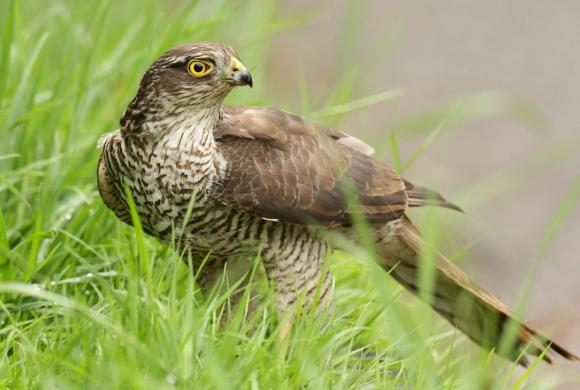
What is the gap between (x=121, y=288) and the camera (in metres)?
4.86

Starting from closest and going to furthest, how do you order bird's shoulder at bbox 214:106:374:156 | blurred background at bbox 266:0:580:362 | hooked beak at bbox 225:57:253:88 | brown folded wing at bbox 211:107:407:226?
hooked beak at bbox 225:57:253:88 < brown folded wing at bbox 211:107:407:226 < bird's shoulder at bbox 214:106:374:156 < blurred background at bbox 266:0:580:362

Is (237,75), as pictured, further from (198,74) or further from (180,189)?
(180,189)

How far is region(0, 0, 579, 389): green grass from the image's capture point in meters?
4.03

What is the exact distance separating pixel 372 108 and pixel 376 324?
157 inches

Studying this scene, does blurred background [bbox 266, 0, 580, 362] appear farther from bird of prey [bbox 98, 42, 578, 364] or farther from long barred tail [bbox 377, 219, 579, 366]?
bird of prey [bbox 98, 42, 578, 364]

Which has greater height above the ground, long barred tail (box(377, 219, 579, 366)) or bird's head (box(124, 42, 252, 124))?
bird's head (box(124, 42, 252, 124))

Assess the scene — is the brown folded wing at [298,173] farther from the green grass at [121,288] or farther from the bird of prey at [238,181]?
the green grass at [121,288]

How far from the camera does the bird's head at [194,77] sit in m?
4.70

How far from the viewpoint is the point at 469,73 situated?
9.53 metres

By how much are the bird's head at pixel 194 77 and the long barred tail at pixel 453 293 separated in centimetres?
113

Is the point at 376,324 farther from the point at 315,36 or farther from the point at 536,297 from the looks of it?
the point at 315,36

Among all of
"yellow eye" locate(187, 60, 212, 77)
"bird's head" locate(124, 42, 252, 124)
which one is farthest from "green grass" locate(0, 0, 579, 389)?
"yellow eye" locate(187, 60, 212, 77)

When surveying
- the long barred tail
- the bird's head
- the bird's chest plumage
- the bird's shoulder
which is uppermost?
the bird's head

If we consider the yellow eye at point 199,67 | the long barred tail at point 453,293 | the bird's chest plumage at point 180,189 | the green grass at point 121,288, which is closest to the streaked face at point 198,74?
the yellow eye at point 199,67
